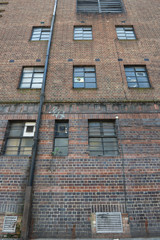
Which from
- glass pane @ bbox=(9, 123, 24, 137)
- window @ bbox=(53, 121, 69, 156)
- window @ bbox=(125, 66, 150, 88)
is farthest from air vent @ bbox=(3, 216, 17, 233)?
window @ bbox=(125, 66, 150, 88)

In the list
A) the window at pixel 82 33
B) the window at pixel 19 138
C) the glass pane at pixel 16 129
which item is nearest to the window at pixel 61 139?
the window at pixel 19 138

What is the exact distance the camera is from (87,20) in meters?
12.2

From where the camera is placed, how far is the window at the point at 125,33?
36.5 feet

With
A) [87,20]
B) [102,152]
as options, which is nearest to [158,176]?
[102,152]

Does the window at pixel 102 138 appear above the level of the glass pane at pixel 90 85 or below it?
below

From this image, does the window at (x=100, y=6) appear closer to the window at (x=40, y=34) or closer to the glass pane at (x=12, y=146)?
the window at (x=40, y=34)

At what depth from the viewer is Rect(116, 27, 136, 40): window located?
1112cm

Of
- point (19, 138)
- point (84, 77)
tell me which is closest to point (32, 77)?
point (84, 77)

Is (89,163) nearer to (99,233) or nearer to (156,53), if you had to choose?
(99,233)

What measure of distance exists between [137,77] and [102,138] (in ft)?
14.5

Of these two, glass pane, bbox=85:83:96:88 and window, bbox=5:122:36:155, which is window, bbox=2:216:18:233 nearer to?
window, bbox=5:122:36:155

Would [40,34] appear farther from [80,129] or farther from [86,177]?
[86,177]

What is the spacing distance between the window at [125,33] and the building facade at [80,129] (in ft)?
0.25

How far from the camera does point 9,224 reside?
5.45 metres
